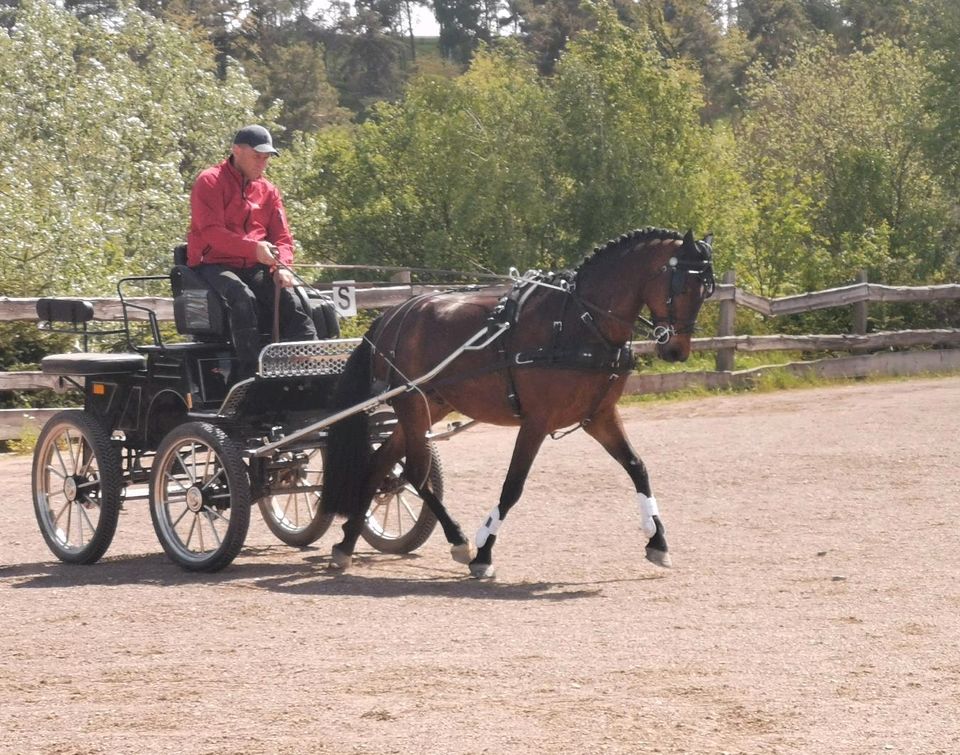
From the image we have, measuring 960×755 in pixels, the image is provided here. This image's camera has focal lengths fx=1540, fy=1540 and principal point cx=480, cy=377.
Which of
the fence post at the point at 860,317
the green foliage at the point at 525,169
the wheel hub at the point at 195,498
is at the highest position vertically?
the green foliage at the point at 525,169

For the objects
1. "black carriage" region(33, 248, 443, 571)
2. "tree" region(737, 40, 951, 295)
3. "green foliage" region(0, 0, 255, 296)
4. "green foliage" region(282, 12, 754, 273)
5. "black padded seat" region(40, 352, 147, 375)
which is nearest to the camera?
"black carriage" region(33, 248, 443, 571)

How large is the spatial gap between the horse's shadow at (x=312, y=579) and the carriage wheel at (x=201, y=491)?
0.14 m

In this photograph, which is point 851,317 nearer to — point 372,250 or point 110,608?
point 110,608

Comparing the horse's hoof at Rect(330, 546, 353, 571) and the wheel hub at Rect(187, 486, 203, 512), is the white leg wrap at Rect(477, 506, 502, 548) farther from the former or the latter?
the wheel hub at Rect(187, 486, 203, 512)

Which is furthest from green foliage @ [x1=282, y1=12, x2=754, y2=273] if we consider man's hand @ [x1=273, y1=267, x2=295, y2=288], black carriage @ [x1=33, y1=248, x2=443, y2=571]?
man's hand @ [x1=273, y1=267, x2=295, y2=288]

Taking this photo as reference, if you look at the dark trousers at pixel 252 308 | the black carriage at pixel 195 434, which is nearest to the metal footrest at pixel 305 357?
the black carriage at pixel 195 434

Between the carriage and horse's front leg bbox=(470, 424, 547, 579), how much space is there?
0.01 metres

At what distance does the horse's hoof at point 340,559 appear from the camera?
27.6 ft

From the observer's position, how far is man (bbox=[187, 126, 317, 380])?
27.5 ft

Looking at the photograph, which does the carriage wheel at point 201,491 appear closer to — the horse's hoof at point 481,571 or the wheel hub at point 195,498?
the wheel hub at point 195,498

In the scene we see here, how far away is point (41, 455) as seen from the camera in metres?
9.00

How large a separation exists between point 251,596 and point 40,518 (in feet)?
6.78

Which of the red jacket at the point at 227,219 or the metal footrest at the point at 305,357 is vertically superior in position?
the red jacket at the point at 227,219

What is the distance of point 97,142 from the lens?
2694cm
